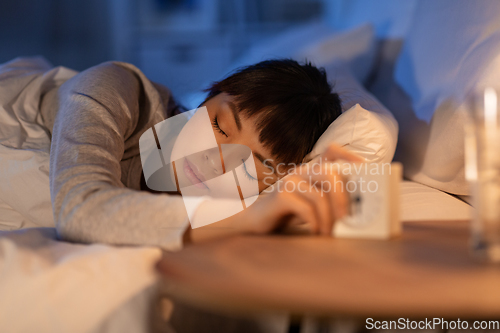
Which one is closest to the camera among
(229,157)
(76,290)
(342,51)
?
(76,290)

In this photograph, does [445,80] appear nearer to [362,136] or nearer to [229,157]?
[362,136]

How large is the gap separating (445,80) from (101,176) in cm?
86

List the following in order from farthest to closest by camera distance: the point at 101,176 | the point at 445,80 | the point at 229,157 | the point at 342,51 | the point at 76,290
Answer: the point at 342,51, the point at 445,80, the point at 229,157, the point at 101,176, the point at 76,290

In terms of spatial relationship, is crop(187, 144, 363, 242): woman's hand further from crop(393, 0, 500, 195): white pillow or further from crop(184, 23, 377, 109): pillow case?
crop(184, 23, 377, 109): pillow case

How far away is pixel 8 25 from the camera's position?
2309 mm

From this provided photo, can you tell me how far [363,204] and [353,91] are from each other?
0.74m

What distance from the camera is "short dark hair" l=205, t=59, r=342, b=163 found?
2.73 ft

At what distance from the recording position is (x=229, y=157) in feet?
2.68

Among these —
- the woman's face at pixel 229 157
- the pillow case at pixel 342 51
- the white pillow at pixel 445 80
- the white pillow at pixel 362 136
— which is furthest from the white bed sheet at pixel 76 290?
the pillow case at pixel 342 51

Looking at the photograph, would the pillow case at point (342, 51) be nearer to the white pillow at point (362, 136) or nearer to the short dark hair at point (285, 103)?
the short dark hair at point (285, 103)

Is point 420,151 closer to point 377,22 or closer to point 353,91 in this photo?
point 353,91

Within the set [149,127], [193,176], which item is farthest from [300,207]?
[149,127]

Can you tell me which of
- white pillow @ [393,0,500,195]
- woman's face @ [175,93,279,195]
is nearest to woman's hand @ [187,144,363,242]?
woman's face @ [175,93,279,195]

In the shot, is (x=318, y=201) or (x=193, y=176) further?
(x=193, y=176)
